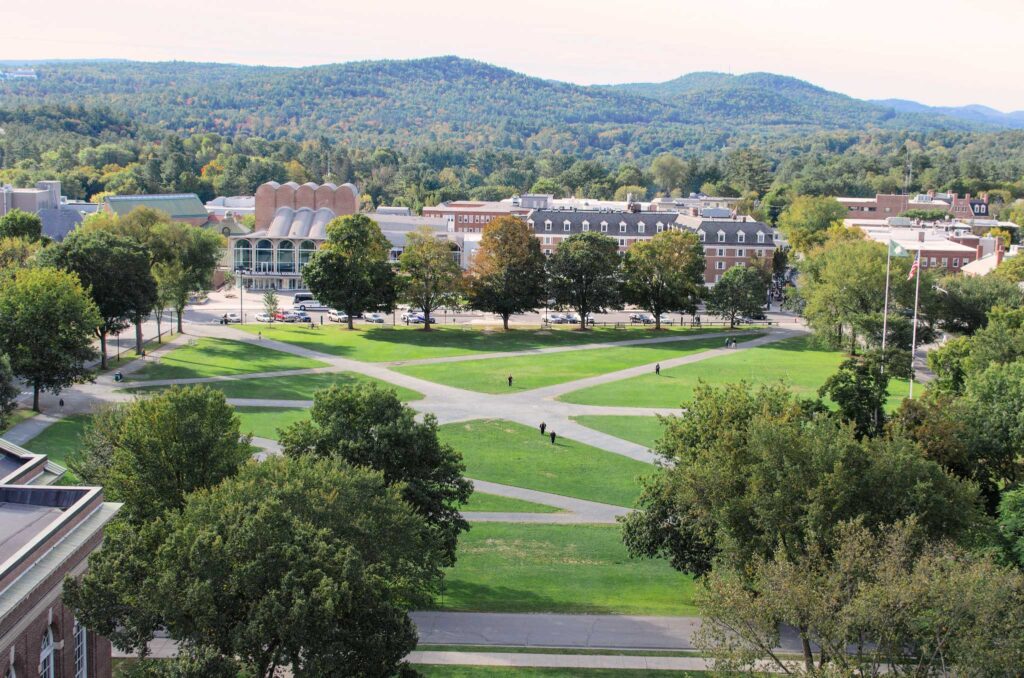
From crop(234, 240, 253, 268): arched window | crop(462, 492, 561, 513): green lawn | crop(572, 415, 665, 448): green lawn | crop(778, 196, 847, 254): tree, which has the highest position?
crop(778, 196, 847, 254): tree

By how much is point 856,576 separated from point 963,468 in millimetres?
18223

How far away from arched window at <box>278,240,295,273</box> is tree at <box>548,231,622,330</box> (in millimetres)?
35690

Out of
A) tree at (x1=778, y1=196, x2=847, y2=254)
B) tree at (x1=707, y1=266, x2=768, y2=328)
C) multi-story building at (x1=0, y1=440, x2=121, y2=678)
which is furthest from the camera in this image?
tree at (x1=778, y1=196, x2=847, y2=254)

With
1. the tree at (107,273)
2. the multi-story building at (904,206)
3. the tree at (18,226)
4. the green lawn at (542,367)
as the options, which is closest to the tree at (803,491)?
the green lawn at (542,367)

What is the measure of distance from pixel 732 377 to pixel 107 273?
4047cm

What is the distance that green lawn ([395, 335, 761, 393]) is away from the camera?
6700cm

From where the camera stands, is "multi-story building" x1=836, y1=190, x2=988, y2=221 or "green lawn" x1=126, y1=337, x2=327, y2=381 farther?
"multi-story building" x1=836, y1=190, x2=988, y2=221

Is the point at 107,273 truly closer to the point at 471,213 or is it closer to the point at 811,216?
the point at 471,213

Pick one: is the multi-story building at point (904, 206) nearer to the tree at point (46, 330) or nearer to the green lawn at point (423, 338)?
the green lawn at point (423, 338)

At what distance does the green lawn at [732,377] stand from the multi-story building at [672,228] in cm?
3148

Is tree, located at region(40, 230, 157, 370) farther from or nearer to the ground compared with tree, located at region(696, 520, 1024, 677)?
farther from the ground

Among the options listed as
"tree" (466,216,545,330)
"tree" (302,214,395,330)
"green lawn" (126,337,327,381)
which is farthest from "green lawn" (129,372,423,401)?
"tree" (466,216,545,330)

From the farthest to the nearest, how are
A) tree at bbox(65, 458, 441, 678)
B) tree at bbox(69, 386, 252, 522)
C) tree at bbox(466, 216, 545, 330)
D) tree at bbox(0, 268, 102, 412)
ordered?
tree at bbox(466, 216, 545, 330), tree at bbox(0, 268, 102, 412), tree at bbox(69, 386, 252, 522), tree at bbox(65, 458, 441, 678)

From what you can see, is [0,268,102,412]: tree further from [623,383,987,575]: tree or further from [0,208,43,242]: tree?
[0,208,43,242]: tree
